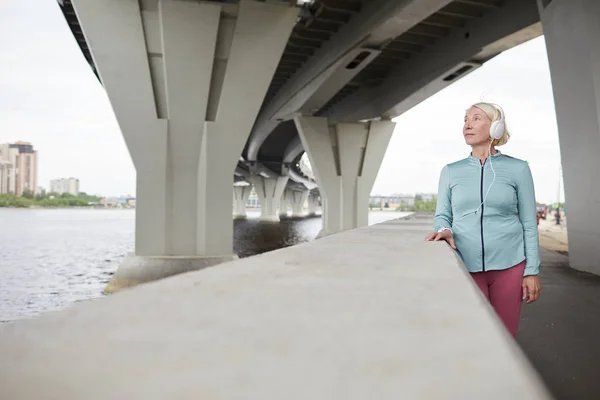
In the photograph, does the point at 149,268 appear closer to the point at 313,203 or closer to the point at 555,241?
the point at 555,241

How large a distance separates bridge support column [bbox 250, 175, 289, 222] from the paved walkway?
6394cm

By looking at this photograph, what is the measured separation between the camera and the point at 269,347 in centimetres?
111

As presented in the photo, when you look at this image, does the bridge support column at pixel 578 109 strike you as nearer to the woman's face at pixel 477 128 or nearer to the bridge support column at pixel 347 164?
the woman's face at pixel 477 128

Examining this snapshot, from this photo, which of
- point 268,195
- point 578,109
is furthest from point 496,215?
point 268,195

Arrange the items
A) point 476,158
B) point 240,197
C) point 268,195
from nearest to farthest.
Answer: point 476,158 → point 268,195 → point 240,197

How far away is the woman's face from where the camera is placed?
319 centimetres

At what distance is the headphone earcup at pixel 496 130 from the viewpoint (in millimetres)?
3121

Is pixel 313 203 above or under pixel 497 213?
above

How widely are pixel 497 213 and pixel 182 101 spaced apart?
1230 centimetres

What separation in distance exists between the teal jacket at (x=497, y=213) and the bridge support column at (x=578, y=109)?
881cm

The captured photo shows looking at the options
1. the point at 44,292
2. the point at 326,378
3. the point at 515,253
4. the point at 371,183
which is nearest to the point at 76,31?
the point at 44,292

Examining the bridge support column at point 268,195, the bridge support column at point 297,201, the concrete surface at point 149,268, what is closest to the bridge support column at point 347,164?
the concrete surface at point 149,268

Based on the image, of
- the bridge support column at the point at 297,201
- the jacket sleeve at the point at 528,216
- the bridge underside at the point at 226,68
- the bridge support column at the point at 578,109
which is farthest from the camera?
the bridge support column at the point at 297,201

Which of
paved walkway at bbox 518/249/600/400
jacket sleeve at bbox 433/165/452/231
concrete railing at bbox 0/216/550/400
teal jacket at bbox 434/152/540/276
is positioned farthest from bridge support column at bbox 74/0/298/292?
concrete railing at bbox 0/216/550/400
